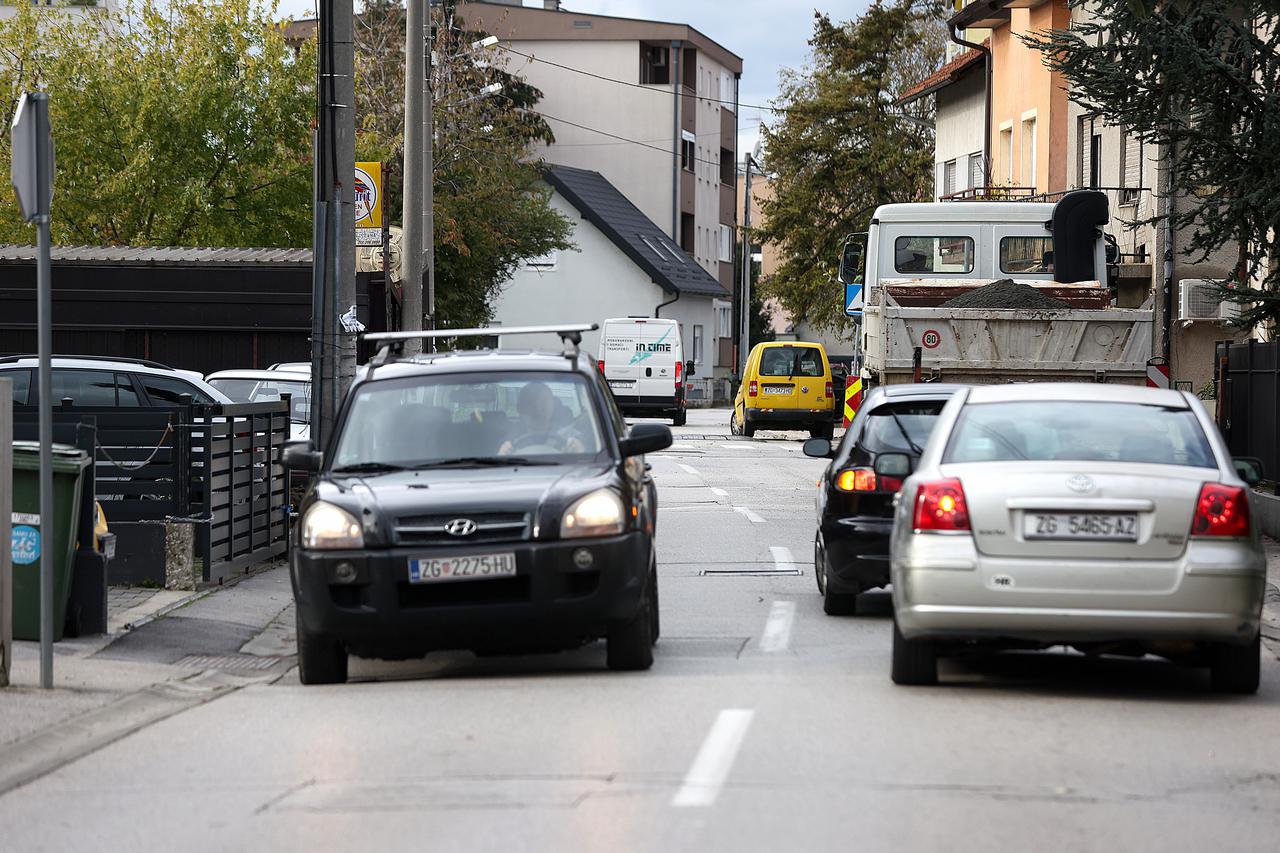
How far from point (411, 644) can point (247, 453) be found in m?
6.04

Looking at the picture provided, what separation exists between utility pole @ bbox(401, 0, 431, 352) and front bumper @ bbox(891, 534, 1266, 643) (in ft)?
57.9

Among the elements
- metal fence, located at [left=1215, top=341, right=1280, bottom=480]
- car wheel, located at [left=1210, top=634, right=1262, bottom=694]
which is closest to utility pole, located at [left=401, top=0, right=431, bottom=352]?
metal fence, located at [left=1215, top=341, right=1280, bottom=480]

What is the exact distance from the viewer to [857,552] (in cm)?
1242

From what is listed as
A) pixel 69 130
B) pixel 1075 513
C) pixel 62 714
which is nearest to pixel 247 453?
pixel 62 714

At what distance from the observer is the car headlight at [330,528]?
9609 millimetres

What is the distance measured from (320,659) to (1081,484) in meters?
3.87

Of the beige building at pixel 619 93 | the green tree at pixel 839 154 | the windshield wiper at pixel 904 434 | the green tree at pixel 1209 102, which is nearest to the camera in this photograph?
the windshield wiper at pixel 904 434

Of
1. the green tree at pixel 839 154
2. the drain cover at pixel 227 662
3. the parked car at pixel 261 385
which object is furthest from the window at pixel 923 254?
the green tree at pixel 839 154

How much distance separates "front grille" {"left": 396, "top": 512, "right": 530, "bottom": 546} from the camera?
955 centimetres

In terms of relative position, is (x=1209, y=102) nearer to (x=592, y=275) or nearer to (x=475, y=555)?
(x=475, y=555)

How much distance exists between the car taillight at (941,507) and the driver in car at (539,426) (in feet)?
6.81

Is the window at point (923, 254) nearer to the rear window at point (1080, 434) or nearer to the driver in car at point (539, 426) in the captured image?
the driver in car at point (539, 426)

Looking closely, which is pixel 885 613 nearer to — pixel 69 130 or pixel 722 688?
pixel 722 688

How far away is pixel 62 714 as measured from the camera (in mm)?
9055
